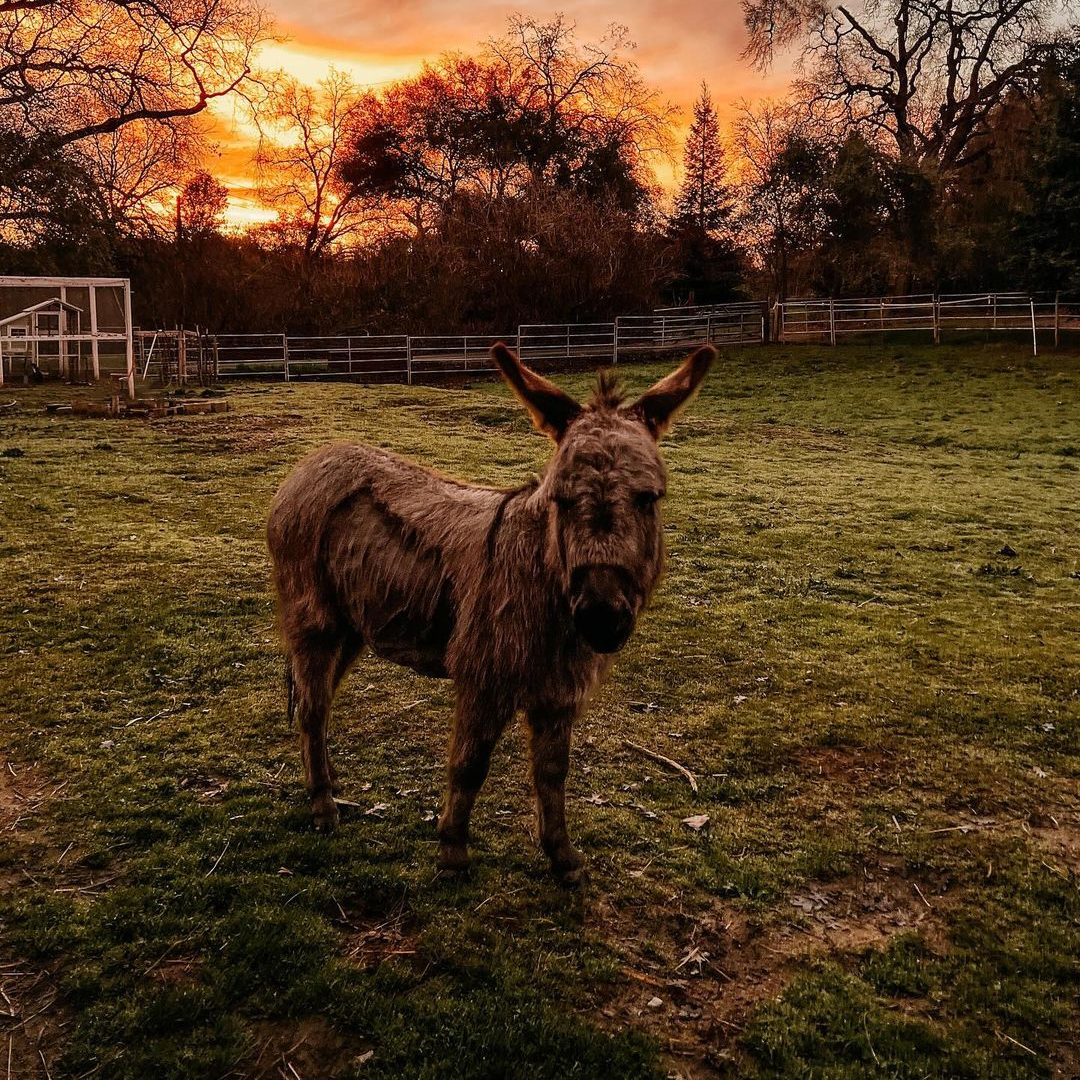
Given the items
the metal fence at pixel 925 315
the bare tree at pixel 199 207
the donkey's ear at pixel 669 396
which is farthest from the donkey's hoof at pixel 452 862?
the bare tree at pixel 199 207

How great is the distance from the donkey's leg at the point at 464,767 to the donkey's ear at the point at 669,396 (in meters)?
1.31

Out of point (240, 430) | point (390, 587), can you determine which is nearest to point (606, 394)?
point (390, 587)

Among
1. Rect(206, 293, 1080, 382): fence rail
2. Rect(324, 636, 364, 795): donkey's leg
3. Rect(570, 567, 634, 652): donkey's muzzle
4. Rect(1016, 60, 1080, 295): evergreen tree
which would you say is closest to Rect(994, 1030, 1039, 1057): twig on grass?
Rect(570, 567, 634, 652): donkey's muzzle

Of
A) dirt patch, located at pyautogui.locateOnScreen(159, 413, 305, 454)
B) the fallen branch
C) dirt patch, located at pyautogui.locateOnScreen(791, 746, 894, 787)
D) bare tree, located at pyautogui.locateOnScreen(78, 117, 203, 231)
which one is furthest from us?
bare tree, located at pyautogui.locateOnScreen(78, 117, 203, 231)

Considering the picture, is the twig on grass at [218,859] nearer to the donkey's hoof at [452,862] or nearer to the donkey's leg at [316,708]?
the donkey's leg at [316,708]

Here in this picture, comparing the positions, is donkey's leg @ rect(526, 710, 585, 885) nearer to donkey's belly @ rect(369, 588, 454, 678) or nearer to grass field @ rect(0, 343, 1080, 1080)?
grass field @ rect(0, 343, 1080, 1080)

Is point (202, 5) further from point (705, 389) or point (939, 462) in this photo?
point (939, 462)

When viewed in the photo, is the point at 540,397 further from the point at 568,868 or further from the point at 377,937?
the point at 377,937

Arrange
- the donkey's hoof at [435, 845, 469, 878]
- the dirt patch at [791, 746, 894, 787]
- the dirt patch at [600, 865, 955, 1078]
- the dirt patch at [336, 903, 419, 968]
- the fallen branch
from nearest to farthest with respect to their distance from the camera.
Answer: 1. the dirt patch at [600, 865, 955, 1078]
2. the dirt patch at [336, 903, 419, 968]
3. the donkey's hoof at [435, 845, 469, 878]
4. the fallen branch
5. the dirt patch at [791, 746, 894, 787]

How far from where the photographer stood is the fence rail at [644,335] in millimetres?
25578

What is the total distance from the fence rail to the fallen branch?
2191 centimetres

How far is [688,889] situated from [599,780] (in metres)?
0.90

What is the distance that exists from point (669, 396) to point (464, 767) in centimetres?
174

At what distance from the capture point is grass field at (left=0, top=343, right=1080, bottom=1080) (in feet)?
8.34
